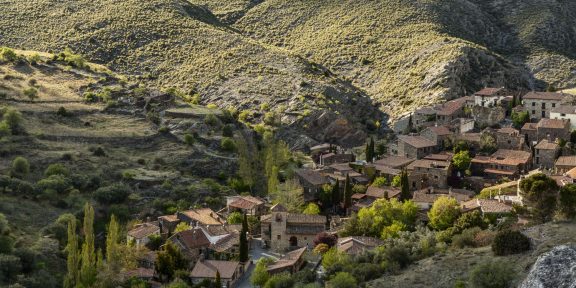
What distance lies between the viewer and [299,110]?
3748 inches

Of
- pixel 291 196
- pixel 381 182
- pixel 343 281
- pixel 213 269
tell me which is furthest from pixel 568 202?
pixel 291 196

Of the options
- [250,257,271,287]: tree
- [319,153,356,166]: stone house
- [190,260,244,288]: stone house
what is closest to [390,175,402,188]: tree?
[319,153,356,166]: stone house

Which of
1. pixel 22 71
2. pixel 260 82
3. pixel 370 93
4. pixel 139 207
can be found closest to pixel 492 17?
pixel 370 93

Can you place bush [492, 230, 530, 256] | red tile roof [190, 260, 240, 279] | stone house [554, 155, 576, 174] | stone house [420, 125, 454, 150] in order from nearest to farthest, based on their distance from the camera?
bush [492, 230, 530, 256]
red tile roof [190, 260, 240, 279]
stone house [554, 155, 576, 174]
stone house [420, 125, 454, 150]

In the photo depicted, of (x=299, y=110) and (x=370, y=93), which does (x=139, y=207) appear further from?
(x=370, y=93)

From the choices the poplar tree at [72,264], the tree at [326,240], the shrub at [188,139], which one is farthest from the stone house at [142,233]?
the shrub at [188,139]

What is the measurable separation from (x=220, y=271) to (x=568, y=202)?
22588mm

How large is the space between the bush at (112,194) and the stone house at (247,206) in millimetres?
8737

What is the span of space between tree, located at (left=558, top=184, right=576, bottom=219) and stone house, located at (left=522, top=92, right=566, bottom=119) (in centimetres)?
3016

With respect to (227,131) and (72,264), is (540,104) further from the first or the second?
(72,264)

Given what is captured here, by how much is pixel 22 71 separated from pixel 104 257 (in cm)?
4432

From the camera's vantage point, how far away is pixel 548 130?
233ft

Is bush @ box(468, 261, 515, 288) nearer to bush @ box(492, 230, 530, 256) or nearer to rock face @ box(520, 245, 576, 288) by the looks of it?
bush @ box(492, 230, 530, 256)

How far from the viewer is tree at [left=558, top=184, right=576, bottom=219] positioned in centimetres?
4784
